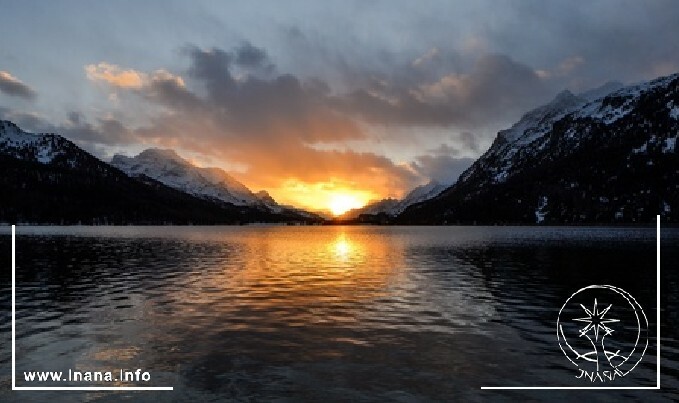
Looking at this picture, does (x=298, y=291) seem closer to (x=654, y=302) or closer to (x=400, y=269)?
(x=400, y=269)

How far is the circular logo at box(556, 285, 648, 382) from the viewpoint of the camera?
2770cm

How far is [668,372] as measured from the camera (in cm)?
2588

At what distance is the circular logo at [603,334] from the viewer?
27.7 metres

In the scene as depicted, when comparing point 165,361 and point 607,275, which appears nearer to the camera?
point 165,361

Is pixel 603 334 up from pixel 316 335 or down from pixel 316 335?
up

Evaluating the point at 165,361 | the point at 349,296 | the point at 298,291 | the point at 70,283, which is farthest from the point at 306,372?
Result: the point at 70,283

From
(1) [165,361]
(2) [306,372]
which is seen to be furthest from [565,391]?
(1) [165,361]

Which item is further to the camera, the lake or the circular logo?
the circular logo

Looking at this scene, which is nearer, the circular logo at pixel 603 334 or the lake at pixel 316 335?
the lake at pixel 316 335

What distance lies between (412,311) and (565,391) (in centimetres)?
2079

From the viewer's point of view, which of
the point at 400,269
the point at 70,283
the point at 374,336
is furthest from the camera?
the point at 400,269

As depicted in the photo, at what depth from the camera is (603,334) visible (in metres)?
36.3

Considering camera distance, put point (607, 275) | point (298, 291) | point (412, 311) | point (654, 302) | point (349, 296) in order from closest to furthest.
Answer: point (412, 311) < point (654, 302) < point (349, 296) < point (298, 291) < point (607, 275)

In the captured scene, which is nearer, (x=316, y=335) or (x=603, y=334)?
(x=316, y=335)
